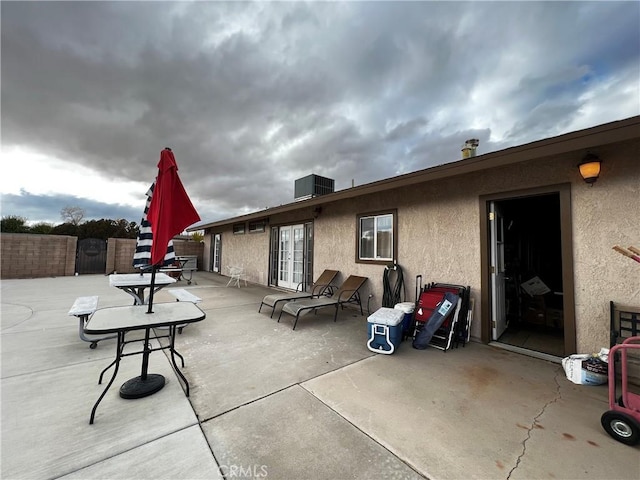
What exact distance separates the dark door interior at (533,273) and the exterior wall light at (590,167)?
0.53 metres

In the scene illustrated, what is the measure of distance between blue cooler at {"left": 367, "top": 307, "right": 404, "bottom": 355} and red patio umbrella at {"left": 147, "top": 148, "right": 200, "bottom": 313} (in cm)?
260

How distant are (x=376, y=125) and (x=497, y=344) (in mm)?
7463

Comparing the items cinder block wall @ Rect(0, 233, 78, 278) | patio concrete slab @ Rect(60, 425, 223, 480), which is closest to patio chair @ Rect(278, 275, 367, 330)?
patio concrete slab @ Rect(60, 425, 223, 480)

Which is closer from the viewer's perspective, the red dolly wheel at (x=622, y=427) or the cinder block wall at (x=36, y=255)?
the red dolly wheel at (x=622, y=427)

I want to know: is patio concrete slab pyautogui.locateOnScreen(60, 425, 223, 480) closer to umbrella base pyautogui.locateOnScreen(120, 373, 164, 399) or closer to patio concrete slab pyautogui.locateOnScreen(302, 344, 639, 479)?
umbrella base pyautogui.locateOnScreen(120, 373, 164, 399)

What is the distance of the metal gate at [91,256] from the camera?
1102cm

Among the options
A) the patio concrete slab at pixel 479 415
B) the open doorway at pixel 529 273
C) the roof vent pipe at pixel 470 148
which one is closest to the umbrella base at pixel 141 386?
the patio concrete slab at pixel 479 415

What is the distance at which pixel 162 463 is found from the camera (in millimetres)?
1462

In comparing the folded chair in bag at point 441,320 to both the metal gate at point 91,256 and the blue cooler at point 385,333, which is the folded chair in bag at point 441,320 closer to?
the blue cooler at point 385,333

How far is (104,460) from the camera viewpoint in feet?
4.84

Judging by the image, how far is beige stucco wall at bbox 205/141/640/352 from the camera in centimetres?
268

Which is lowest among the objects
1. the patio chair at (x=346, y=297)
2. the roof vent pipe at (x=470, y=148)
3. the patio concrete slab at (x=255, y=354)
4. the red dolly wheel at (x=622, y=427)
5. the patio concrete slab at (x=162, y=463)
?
the patio concrete slab at (x=255, y=354)

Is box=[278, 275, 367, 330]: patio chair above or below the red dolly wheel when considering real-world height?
above

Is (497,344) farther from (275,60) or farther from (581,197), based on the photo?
(275,60)
